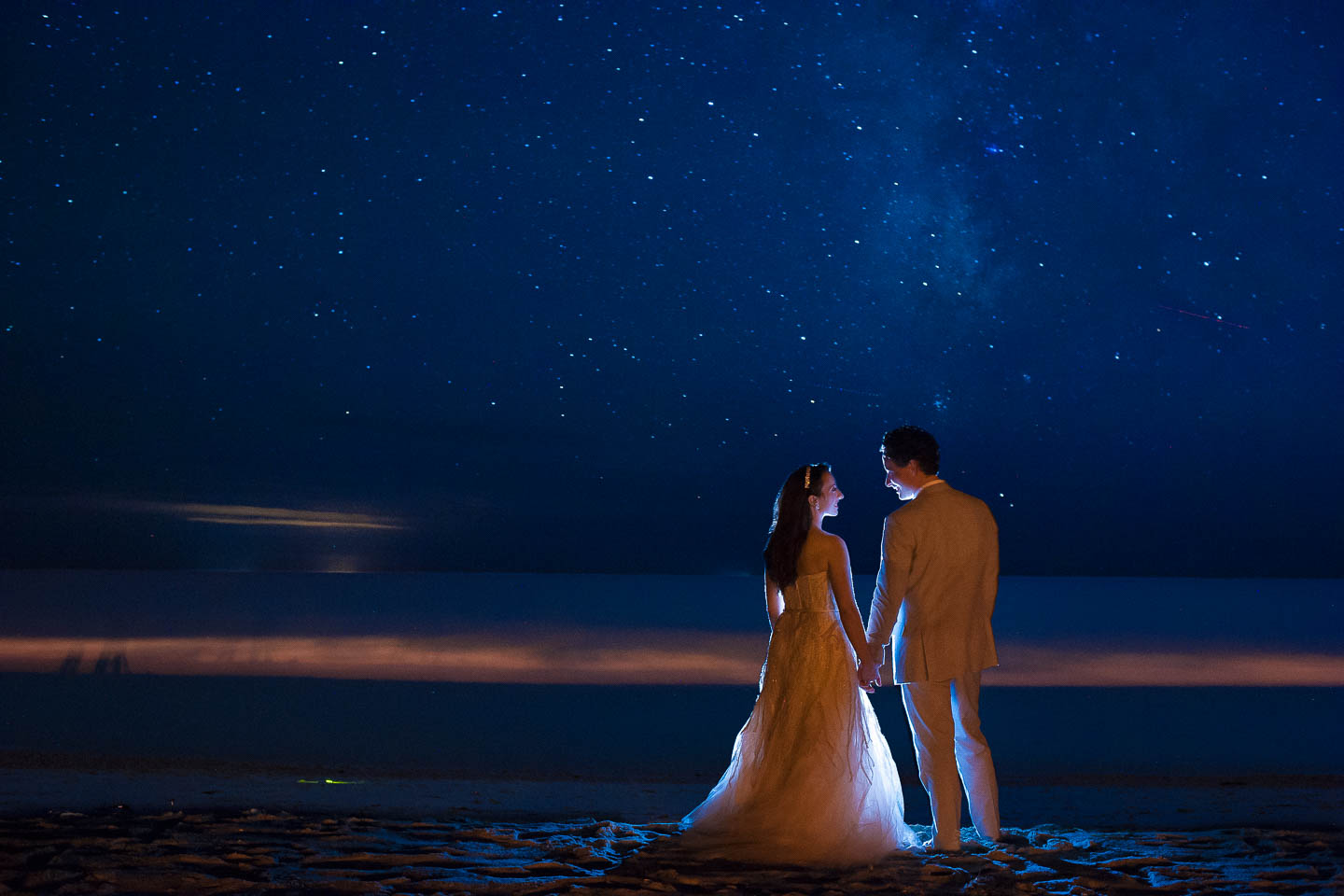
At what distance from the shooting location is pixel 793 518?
14.8ft

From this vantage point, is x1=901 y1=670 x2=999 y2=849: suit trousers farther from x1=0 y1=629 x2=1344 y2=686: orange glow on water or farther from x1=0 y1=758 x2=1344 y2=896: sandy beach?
x1=0 y1=629 x2=1344 y2=686: orange glow on water

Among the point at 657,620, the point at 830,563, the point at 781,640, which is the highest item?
the point at 830,563

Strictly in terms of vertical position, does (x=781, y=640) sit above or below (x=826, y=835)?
above

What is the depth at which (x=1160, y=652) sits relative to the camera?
20.2m

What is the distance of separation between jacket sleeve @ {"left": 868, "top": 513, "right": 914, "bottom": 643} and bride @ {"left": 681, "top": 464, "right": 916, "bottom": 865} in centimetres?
10

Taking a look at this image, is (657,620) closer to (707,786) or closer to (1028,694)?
(1028,694)

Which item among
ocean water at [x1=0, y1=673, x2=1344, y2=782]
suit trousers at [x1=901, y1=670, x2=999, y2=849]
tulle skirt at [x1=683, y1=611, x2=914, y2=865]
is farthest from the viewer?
ocean water at [x1=0, y1=673, x2=1344, y2=782]

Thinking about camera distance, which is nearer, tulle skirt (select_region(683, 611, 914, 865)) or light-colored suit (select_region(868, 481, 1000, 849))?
tulle skirt (select_region(683, 611, 914, 865))

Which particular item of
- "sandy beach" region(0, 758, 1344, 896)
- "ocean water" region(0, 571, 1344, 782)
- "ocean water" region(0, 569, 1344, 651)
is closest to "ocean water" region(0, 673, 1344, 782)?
"ocean water" region(0, 571, 1344, 782)

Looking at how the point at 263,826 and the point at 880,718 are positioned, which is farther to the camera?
the point at 880,718

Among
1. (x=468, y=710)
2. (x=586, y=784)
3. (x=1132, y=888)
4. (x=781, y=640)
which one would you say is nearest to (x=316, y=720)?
(x=468, y=710)

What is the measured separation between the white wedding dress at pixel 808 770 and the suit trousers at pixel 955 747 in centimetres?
20

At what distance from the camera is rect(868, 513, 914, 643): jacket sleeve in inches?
173

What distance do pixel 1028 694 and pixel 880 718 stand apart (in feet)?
11.1
